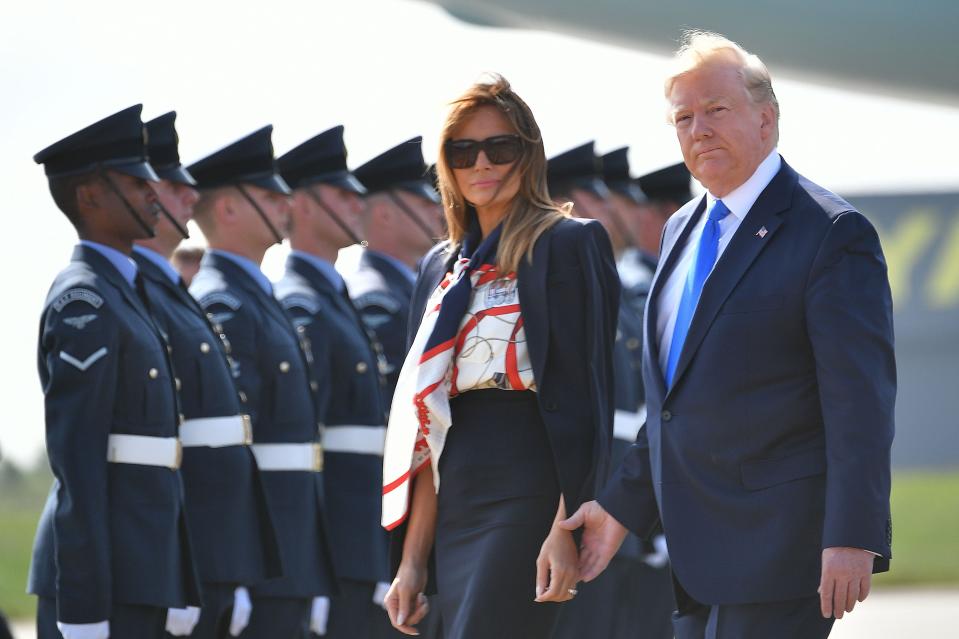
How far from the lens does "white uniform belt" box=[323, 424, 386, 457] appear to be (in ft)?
20.7

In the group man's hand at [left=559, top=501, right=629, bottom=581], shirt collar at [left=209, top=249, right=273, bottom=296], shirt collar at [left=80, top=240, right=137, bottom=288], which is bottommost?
man's hand at [left=559, top=501, right=629, bottom=581]

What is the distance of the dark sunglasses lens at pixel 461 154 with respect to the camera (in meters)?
3.96

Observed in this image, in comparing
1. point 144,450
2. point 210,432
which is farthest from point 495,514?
point 210,432

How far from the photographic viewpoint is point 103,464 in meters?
4.62

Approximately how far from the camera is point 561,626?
6.38 metres

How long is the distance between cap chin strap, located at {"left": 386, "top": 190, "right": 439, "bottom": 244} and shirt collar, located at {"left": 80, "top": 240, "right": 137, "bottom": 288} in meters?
2.16

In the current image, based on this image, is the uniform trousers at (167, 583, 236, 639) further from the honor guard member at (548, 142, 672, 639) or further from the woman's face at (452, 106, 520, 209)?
the woman's face at (452, 106, 520, 209)

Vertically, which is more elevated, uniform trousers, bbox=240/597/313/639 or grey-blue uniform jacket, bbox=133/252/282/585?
grey-blue uniform jacket, bbox=133/252/282/585

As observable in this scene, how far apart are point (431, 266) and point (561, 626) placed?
2.59 meters

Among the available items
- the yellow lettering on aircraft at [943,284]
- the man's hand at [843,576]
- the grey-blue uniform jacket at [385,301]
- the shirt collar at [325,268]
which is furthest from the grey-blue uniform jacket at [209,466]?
the yellow lettering on aircraft at [943,284]

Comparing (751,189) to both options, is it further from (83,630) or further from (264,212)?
(264,212)

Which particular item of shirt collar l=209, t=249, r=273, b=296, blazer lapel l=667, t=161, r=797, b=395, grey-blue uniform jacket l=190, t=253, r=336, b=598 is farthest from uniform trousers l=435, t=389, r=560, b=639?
shirt collar l=209, t=249, r=273, b=296

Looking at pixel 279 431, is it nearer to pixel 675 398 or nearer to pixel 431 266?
pixel 431 266

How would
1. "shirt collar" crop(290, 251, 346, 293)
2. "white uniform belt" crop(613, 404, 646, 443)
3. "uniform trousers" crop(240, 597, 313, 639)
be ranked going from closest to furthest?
"uniform trousers" crop(240, 597, 313, 639) → "shirt collar" crop(290, 251, 346, 293) → "white uniform belt" crop(613, 404, 646, 443)
